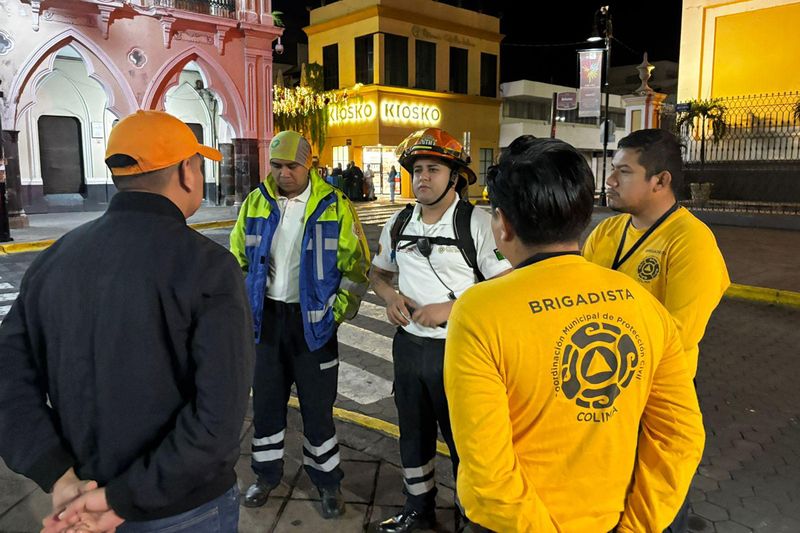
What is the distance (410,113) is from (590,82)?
1432 centimetres

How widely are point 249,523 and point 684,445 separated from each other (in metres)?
2.41

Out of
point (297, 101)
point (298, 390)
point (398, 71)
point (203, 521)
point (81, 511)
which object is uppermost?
point (398, 71)

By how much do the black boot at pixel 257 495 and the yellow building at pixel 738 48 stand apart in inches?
858

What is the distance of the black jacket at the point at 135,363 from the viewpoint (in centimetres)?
164

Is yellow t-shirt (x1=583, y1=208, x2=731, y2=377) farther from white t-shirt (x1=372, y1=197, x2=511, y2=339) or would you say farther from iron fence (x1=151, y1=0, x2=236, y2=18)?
iron fence (x1=151, y1=0, x2=236, y2=18)

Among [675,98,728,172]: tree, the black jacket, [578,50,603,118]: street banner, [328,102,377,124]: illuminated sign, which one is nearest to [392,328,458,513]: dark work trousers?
the black jacket

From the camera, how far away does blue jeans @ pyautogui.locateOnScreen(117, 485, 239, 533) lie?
173 cm

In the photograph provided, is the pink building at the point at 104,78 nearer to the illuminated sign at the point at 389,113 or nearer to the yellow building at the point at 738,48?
the illuminated sign at the point at 389,113

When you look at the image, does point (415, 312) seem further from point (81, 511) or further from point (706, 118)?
point (706, 118)

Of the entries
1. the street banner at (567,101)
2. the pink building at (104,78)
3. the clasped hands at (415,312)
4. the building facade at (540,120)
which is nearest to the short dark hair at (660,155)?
the clasped hands at (415,312)

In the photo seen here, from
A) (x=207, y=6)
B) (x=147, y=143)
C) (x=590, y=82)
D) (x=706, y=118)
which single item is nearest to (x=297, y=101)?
(x=207, y=6)

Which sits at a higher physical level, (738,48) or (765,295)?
(738,48)

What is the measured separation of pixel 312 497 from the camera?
11.6 feet

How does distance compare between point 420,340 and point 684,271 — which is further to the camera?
point 420,340
